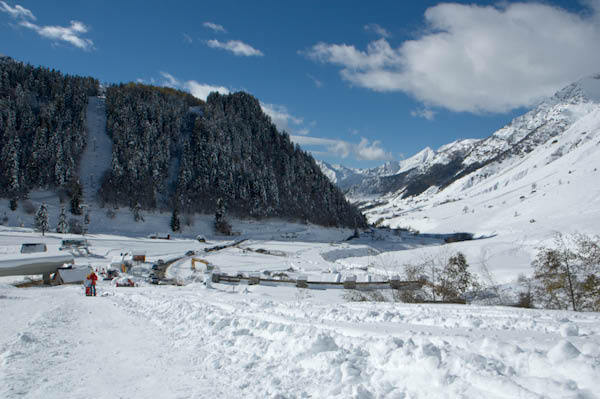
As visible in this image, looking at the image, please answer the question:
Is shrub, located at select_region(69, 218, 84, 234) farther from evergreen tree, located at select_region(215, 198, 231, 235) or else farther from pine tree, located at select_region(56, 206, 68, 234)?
evergreen tree, located at select_region(215, 198, 231, 235)

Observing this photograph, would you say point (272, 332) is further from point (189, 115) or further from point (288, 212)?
point (189, 115)

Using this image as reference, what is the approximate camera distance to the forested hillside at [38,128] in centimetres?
8012

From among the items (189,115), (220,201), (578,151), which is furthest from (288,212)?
(578,151)

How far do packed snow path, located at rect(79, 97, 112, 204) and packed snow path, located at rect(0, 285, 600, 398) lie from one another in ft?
299

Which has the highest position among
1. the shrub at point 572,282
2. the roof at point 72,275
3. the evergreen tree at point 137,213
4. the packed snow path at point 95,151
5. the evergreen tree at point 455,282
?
the packed snow path at point 95,151

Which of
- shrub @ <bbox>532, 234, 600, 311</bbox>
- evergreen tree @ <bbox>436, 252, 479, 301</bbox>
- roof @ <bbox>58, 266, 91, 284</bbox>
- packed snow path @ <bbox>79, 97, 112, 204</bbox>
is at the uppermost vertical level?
packed snow path @ <bbox>79, 97, 112, 204</bbox>

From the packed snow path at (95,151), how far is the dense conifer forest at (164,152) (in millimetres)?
2448

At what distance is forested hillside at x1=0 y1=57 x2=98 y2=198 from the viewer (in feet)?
263

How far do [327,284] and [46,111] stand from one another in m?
104

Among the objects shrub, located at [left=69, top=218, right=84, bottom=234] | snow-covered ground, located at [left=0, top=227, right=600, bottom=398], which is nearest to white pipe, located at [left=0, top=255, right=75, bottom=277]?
snow-covered ground, located at [left=0, top=227, right=600, bottom=398]

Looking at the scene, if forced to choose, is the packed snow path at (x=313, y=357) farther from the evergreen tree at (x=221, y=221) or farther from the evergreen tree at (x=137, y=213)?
the evergreen tree at (x=221, y=221)

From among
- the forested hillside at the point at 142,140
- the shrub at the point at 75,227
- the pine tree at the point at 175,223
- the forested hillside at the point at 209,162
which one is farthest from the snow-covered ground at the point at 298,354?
the forested hillside at the point at 142,140

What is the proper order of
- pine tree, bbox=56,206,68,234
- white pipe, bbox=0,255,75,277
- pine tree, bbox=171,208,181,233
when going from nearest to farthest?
white pipe, bbox=0,255,75,277, pine tree, bbox=56,206,68,234, pine tree, bbox=171,208,181,233

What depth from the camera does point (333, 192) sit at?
143125 mm
